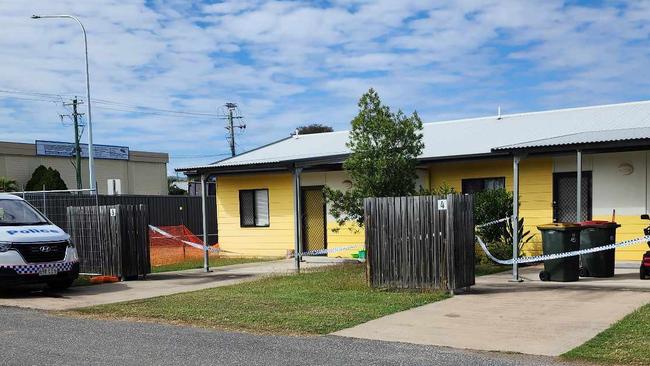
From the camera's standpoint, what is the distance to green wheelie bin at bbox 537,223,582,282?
12281mm

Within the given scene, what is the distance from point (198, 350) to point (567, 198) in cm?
1189

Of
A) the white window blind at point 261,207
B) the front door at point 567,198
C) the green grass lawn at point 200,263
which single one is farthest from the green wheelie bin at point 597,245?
the white window blind at point 261,207

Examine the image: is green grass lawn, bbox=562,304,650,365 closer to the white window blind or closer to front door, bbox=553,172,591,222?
front door, bbox=553,172,591,222

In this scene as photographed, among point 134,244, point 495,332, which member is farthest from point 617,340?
point 134,244

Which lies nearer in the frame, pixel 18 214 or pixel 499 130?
pixel 18 214

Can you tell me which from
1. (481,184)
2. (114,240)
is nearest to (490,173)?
(481,184)

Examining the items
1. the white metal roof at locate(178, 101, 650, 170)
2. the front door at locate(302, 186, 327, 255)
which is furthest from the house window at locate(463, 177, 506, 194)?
the front door at locate(302, 186, 327, 255)

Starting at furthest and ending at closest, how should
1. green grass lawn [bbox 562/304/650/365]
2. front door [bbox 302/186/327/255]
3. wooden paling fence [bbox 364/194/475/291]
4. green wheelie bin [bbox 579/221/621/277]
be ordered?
front door [bbox 302/186/327/255] < green wheelie bin [bbox 579/221/621/277] < wooden paling fence [bbox 364/194/475/291] < green grass lawn [bbox 562/304/650/365]

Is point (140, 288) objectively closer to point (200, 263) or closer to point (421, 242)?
point (421, 242)

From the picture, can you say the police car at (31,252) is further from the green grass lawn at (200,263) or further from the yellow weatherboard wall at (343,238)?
the yellow weatherboard wall at (343,238)

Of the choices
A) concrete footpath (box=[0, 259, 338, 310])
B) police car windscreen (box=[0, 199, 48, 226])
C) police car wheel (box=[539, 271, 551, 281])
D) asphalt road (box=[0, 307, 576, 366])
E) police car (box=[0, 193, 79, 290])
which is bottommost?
concrete footpath (box=[0, 259, 338, 310])

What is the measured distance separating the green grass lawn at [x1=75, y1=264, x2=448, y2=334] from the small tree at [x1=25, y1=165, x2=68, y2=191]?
31826 millimetres

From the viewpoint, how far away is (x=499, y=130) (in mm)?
18922

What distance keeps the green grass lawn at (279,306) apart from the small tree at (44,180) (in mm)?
31826
